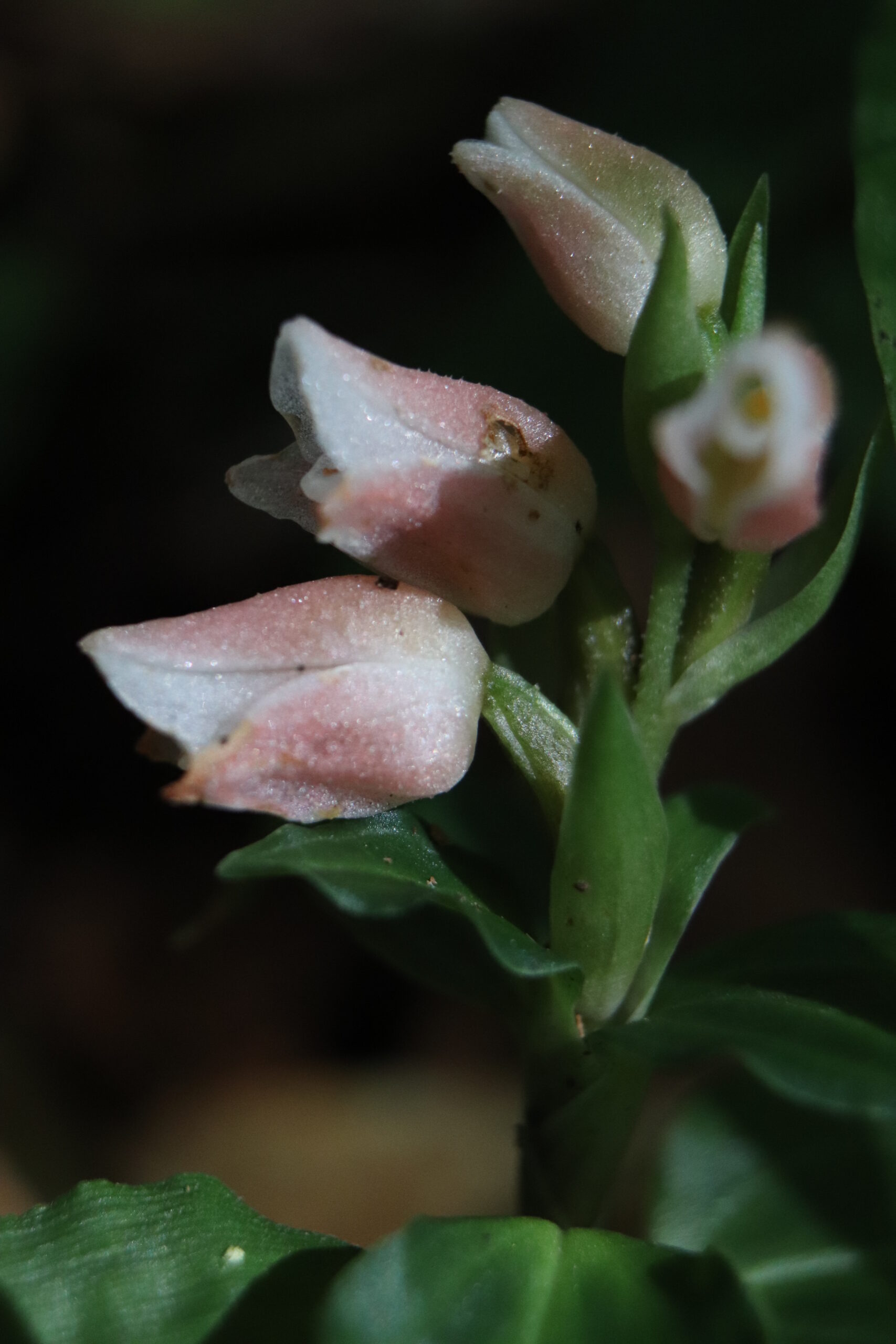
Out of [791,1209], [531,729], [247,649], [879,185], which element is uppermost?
[879,185]

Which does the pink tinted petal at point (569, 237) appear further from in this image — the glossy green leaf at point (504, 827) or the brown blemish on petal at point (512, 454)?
the glossy green leaf at point (504, 827)

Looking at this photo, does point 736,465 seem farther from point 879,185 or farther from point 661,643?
point 879,185

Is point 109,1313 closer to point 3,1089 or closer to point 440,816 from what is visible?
point 440,816

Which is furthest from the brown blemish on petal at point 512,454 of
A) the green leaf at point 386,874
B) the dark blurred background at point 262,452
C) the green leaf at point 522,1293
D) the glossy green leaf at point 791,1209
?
the dark blurred background at point 262,452

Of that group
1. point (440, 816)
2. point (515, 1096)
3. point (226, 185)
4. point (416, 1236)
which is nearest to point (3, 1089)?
point (515, 1096)

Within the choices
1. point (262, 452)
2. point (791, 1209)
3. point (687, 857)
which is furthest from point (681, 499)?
point (262, 452)

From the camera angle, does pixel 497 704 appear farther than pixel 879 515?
No
